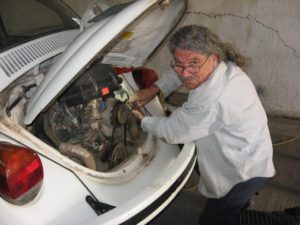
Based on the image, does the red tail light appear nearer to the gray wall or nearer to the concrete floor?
the concrete floor

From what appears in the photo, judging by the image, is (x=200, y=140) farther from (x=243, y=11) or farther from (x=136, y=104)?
(x=243, y=11)

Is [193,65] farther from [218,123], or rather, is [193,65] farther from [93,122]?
[93,122]

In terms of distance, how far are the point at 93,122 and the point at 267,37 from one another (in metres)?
2.56

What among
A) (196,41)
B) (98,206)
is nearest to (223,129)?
(196,41)

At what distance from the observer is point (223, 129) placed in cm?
193

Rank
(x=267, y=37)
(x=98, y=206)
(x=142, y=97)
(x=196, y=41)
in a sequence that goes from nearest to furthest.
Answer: (x=98, y=206) < (x=196, y=41) < (x=142, y=97) < (x=267, y=37)

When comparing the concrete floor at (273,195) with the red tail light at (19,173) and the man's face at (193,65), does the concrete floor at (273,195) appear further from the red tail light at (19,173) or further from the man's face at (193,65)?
the red tail light at (19,173)

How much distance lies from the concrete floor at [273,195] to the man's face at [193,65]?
36.0 inches

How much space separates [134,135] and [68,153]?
0.57 m

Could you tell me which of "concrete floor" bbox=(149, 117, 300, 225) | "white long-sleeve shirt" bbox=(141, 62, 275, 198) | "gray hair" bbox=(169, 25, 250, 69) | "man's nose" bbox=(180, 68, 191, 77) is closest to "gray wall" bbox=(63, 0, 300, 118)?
"concrete floor" bbox=(149, 117, 300, 225)

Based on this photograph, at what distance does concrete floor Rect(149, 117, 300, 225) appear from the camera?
2.63 meters

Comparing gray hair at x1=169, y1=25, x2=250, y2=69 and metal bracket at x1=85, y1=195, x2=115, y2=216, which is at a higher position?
gray hair at x1=169, y1=25, x2=250, y2=69

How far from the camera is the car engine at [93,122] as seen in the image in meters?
1.89

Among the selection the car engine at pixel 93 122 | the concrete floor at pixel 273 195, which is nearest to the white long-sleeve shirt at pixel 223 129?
the car engine at pixel 93 122
